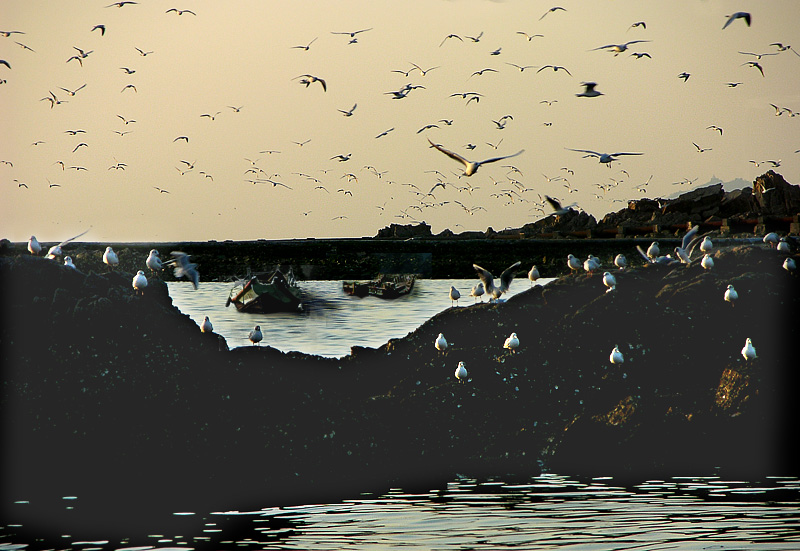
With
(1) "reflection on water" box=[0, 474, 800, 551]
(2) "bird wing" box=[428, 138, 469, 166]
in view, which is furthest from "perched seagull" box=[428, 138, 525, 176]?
(1) "reflection on water" box=[0, 474, 800, 551]

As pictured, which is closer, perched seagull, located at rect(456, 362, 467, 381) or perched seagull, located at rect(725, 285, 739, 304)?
perched seagull, located at rect(456, 362, 467, 381)

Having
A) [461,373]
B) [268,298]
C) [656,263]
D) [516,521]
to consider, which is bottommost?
[516,521]

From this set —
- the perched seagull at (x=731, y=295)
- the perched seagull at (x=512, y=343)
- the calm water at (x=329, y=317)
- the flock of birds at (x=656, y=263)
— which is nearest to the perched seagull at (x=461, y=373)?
the flock of birds at (x=656, y=263)

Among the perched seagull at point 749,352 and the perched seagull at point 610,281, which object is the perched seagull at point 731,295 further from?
the perched seagull at point 610,281

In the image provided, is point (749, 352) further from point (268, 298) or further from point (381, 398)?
point (268, 298)

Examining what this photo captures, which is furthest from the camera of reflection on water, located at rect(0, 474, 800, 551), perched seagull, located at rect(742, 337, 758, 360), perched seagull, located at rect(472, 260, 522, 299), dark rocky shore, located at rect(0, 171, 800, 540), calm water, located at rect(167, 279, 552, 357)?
calm water, located at rect(167, 279, 552, 357)

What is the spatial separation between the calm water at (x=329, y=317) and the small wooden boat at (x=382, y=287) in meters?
0.55

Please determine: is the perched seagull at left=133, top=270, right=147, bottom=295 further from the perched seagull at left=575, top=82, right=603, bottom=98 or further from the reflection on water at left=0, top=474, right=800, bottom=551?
the perched seagull at left=575, top=82, right=603, bottom=98

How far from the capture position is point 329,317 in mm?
36469

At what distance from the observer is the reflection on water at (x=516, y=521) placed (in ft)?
29.8

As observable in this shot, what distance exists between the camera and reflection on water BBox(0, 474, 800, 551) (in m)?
9.09

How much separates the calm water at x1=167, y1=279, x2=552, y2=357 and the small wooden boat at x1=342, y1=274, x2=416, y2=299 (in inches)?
21.6

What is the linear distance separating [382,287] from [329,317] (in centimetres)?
1353

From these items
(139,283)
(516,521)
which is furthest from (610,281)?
(139,283)
